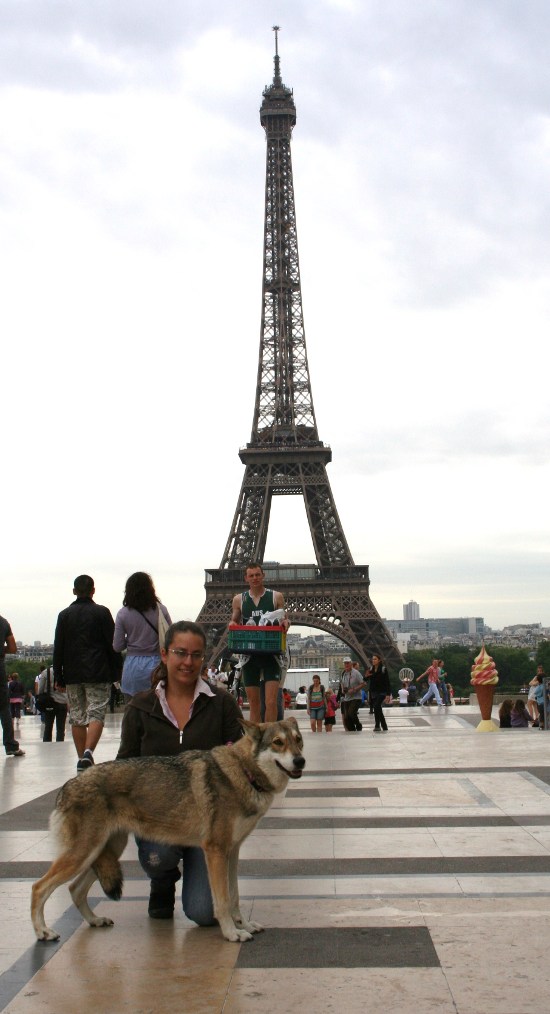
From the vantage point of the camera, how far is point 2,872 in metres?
6.50

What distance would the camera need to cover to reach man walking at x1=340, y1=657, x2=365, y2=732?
18578 millimetres

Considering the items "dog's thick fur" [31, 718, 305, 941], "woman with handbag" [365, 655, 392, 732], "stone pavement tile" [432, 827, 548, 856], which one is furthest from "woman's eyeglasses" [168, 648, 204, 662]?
"woman with handbag" [365, 655, 392, 732]

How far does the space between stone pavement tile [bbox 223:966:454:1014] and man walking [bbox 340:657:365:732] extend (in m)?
13.9

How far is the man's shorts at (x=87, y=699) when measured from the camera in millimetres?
10258

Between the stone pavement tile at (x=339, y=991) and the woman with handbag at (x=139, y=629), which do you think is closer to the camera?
the stone pavement tile at (x=339, y=991)

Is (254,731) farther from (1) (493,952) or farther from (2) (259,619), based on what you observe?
(2) (259,619)

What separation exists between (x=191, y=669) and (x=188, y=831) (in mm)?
841

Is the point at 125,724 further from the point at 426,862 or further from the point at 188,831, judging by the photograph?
the point at 426,862

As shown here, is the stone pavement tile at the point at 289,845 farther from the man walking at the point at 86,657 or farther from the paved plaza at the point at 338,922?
the man walking at the point at 86,657

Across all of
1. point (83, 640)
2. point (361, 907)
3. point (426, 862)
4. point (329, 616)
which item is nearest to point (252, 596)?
point (83, 640)

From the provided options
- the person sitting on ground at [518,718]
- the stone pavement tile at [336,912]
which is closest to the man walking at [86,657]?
the stone pavement tile at [336,912]

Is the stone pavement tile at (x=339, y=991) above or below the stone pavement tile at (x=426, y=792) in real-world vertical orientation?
below

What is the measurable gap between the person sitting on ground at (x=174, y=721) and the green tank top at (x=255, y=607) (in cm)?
488

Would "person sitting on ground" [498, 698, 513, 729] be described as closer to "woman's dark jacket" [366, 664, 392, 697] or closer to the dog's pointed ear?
Answer: "woman's dark jacket" [366, 664, 392, 697]
